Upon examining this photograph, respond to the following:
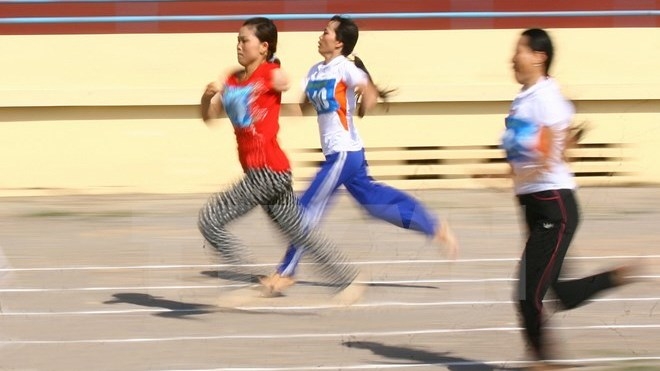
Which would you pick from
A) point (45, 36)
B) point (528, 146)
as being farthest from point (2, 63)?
point (528, 146)

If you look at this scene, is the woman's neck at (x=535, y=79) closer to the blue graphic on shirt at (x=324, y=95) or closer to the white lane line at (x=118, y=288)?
the blue graphic on shirt at (x=324, y=95)

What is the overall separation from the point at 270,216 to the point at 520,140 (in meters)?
2.12

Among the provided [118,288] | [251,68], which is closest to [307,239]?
[251,68]

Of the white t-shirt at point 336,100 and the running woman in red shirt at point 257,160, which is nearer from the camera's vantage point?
the running woman in red shirt at point 257,160

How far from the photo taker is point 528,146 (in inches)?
222

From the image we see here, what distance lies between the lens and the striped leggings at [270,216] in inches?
284

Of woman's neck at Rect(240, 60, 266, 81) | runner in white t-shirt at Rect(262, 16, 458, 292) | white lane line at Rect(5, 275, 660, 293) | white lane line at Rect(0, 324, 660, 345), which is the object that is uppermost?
woman's neck at Rect(240, 60, 266, 81)

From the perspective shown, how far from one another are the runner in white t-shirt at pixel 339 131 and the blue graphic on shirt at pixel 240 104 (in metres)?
0.81

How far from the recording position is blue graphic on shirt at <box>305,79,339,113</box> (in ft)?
26.1

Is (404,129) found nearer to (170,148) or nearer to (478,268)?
(170,148)

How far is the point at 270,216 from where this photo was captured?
7.42 metres

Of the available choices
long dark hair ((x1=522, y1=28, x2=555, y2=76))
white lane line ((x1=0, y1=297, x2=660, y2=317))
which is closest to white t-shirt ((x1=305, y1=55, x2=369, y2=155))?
white lane line ((x1=0, y1=297, x2=660, y2=317))

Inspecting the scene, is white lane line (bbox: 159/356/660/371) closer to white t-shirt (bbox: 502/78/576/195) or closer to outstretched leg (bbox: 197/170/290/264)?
white t-shirt (bbox: 502/78/576/195)

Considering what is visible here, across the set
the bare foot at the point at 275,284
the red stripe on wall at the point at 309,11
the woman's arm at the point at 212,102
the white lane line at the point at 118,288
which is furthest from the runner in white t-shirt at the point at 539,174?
the red stripe on wall at the point at 309,11
